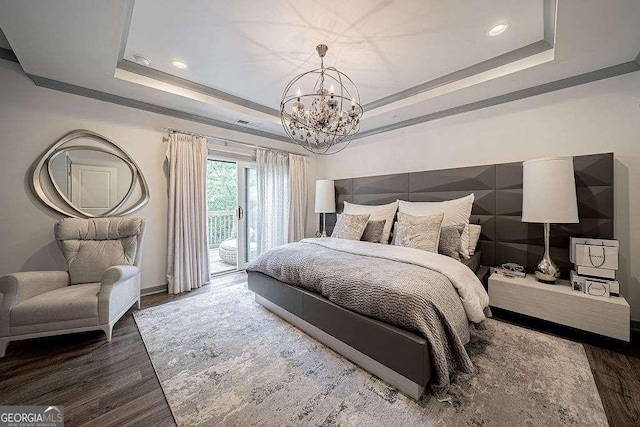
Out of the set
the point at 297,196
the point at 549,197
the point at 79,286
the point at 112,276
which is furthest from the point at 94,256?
the point at 549,197

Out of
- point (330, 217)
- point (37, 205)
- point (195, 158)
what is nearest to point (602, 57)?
point (330, 217)

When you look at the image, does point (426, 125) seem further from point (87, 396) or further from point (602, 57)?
point (87, 396)

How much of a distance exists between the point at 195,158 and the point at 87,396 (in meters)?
→ 2.76

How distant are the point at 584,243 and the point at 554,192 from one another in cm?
55

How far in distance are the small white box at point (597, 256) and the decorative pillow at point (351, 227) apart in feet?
6.87

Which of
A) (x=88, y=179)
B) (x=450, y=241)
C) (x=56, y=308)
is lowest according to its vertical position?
(x=56, y=308)

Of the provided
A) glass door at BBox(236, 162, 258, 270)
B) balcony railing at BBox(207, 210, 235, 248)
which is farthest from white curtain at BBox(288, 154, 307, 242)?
balcony railing at BBox(207, 210, 235, 248)

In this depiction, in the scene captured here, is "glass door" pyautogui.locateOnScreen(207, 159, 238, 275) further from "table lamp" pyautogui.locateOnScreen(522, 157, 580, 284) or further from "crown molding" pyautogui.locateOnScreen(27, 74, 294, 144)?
"table lamp" pyautogui.locateOnScreen(522, 157, 580, 284)

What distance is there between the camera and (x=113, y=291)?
2121mm

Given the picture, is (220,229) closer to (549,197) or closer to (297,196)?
(297,196)

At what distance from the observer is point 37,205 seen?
8.22ft

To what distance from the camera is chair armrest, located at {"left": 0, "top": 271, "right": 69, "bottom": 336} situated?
184 centimetres

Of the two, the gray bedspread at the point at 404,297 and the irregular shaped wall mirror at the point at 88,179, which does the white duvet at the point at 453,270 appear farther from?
the irregular shaped wall mirror at the point at 88,179

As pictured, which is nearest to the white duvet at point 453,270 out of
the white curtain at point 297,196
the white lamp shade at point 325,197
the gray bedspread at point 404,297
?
the gray bedspread at point 404,297
